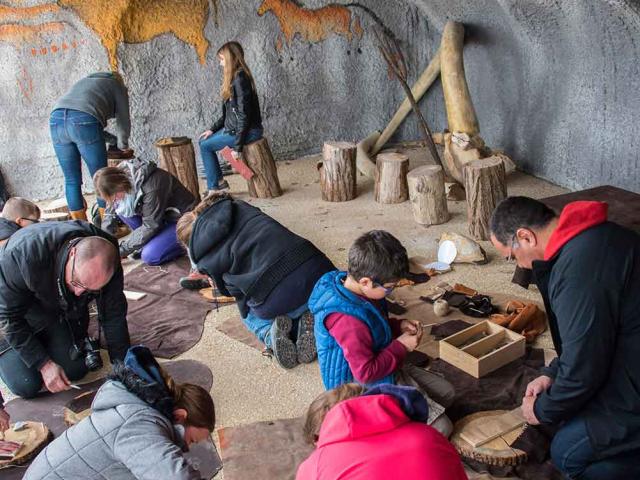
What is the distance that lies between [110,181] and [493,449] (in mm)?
3591

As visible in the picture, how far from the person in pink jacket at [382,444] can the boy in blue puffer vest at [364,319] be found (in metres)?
1.07

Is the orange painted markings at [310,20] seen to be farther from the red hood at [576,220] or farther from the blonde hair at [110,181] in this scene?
the red hood at [576,220]

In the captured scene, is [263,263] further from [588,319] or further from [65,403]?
[588,319]

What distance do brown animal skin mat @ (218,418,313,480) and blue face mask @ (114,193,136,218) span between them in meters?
2.69

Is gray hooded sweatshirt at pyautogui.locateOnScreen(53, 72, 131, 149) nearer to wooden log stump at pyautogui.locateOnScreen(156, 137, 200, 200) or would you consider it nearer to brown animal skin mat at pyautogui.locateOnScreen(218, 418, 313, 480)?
wooden log stump at pyautogui.locateOnScreen(156, 137, 200, 200)

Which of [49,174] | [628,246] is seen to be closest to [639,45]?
[628,246]

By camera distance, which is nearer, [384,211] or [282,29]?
[384,211]

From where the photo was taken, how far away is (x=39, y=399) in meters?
4.01

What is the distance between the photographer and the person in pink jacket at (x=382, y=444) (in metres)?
1.76

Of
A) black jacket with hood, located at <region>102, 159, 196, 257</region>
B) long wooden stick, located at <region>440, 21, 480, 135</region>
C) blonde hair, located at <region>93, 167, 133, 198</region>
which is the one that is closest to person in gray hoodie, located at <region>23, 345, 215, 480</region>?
blonde hair, located at <region>93, 167, 133, 198</region>

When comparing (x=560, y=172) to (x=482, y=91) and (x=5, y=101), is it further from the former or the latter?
(x=5, y=101)

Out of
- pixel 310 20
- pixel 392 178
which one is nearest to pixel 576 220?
pixel 392 178

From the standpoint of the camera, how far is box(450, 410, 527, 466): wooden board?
303 centimetres

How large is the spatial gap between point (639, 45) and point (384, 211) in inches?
112
